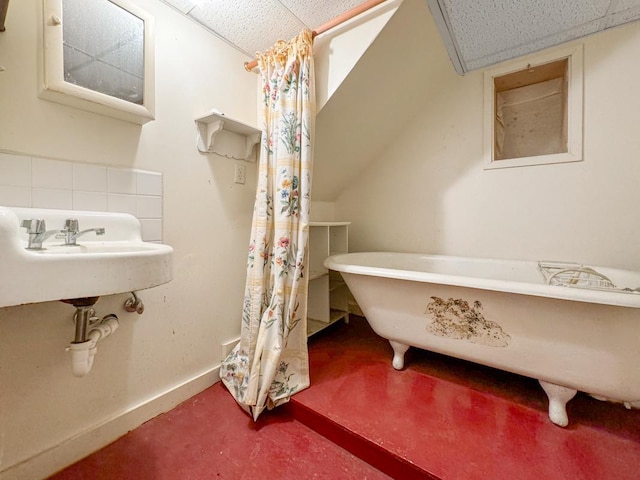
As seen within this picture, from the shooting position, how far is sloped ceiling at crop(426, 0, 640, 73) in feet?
3.72

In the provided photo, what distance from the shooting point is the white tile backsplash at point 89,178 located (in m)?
0.86

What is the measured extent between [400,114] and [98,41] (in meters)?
1.62

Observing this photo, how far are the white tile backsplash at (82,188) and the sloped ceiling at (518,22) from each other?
1539 millimetres

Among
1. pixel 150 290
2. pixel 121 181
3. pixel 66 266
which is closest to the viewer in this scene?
pixel 66 266

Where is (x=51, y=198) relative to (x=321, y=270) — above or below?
above

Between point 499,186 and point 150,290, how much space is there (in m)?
2.04

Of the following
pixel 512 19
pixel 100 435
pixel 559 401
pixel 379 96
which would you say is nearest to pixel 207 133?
pixel 379 96

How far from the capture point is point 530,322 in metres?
0.96

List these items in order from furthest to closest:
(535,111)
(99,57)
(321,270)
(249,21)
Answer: (321,270) → (535,111) → (249,21) → (99,57)

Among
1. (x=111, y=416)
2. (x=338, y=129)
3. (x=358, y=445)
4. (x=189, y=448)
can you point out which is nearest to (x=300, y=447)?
(x=358, y=445)

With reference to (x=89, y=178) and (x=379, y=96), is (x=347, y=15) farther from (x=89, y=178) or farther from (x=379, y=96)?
(x=89, y=178)

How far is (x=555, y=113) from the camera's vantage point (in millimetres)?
1571

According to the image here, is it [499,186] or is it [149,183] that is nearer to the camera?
[149,183]

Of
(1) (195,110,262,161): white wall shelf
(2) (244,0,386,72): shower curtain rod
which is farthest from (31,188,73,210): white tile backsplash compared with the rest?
(2) (244,0,386,72): shower curtain rod
